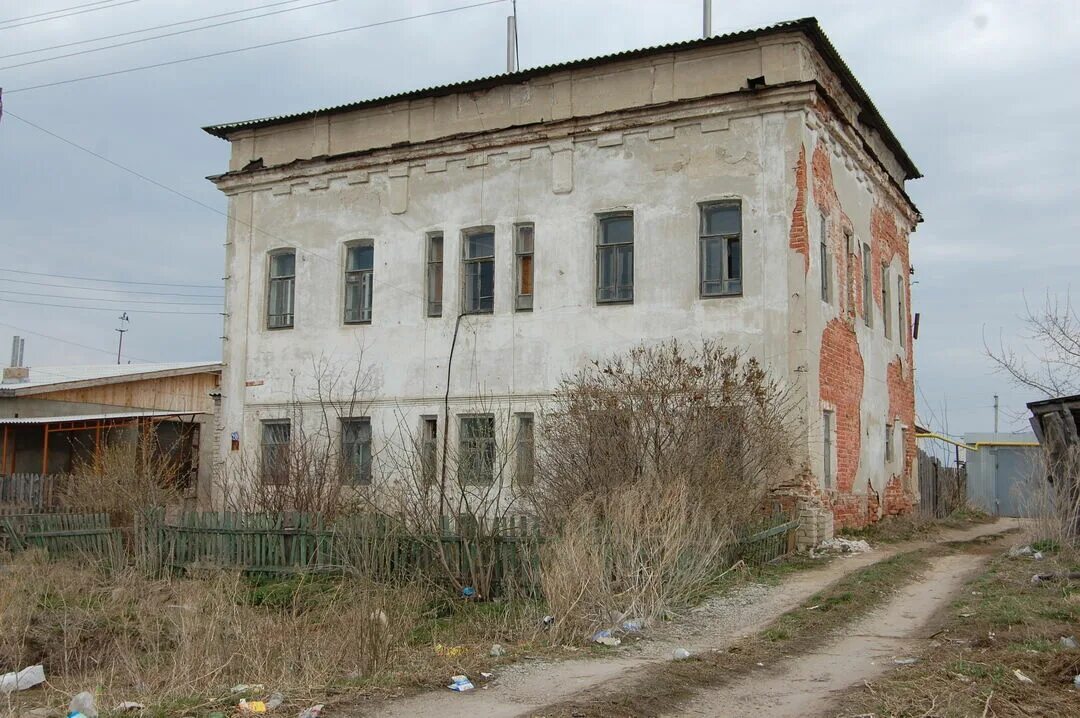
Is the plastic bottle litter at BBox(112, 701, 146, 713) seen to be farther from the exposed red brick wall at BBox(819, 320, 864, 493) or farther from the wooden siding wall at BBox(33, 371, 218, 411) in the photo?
the wooden siding wall at BBox(33, 371, 218, 411)

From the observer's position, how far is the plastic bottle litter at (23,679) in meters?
9.78

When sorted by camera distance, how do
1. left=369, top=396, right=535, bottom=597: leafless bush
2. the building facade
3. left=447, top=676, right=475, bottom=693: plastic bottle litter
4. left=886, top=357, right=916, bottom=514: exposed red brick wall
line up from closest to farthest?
left=447, top=676, right=475, bottom=693: plastic bottle litter
left=369, top=396, right=535, bottom=597: leafless bush
the building facade
left=886, top=357, right=916, bottom=514: exposed red brick wall

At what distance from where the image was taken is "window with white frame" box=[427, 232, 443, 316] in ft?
70.2

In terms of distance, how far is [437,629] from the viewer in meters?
11.3

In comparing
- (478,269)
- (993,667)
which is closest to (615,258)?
(478,269)

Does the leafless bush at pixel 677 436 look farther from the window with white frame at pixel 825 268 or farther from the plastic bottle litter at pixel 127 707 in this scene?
the plastic bottle litter at pixel 127 707

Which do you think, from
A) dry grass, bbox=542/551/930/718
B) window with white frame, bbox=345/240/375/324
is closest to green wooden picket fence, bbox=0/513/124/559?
window with white frame, bbox=345/240/375/324

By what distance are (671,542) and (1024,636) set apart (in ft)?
Answer: 11.0

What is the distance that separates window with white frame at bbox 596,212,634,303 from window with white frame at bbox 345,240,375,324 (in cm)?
522

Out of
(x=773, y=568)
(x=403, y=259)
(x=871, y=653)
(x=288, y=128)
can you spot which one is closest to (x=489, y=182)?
(x=403, y=259)

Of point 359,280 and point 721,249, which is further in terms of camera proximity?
point 359,280

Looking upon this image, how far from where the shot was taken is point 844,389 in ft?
64.2

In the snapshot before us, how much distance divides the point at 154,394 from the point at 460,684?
28.5 m

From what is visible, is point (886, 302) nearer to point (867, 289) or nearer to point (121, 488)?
point (867, 289)
